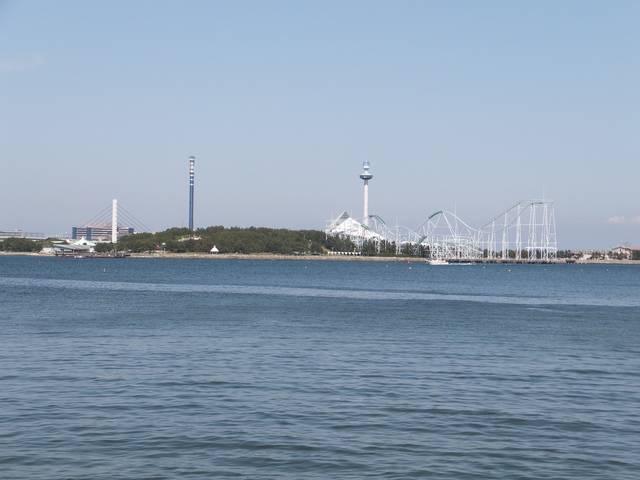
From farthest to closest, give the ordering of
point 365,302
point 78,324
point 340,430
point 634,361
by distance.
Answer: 1. point 365,302
2. point 78,324
3. point 634,361
4. point 340,430

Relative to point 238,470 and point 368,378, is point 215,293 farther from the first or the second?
point 238,470

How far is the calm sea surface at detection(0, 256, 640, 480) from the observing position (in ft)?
32.2

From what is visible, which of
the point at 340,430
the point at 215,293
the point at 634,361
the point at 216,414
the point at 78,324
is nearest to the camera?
the point at 340,430

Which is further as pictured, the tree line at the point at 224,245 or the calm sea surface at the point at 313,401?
the tree line at the point at 224,245

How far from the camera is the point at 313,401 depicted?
43.6 feet

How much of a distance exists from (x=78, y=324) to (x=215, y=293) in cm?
2136

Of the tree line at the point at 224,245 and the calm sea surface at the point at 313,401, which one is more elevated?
the tree line at the point at 224,245

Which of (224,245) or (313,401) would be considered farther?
(224,245)

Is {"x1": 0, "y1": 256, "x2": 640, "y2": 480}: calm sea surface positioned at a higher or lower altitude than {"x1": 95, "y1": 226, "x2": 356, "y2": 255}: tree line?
lower

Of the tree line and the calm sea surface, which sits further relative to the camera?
the tree line

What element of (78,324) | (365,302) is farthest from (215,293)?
(78,324)

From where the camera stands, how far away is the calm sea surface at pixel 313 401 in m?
9.81

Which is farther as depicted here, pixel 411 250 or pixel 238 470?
pixel 411 250

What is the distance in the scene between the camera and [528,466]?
9.77 meters
